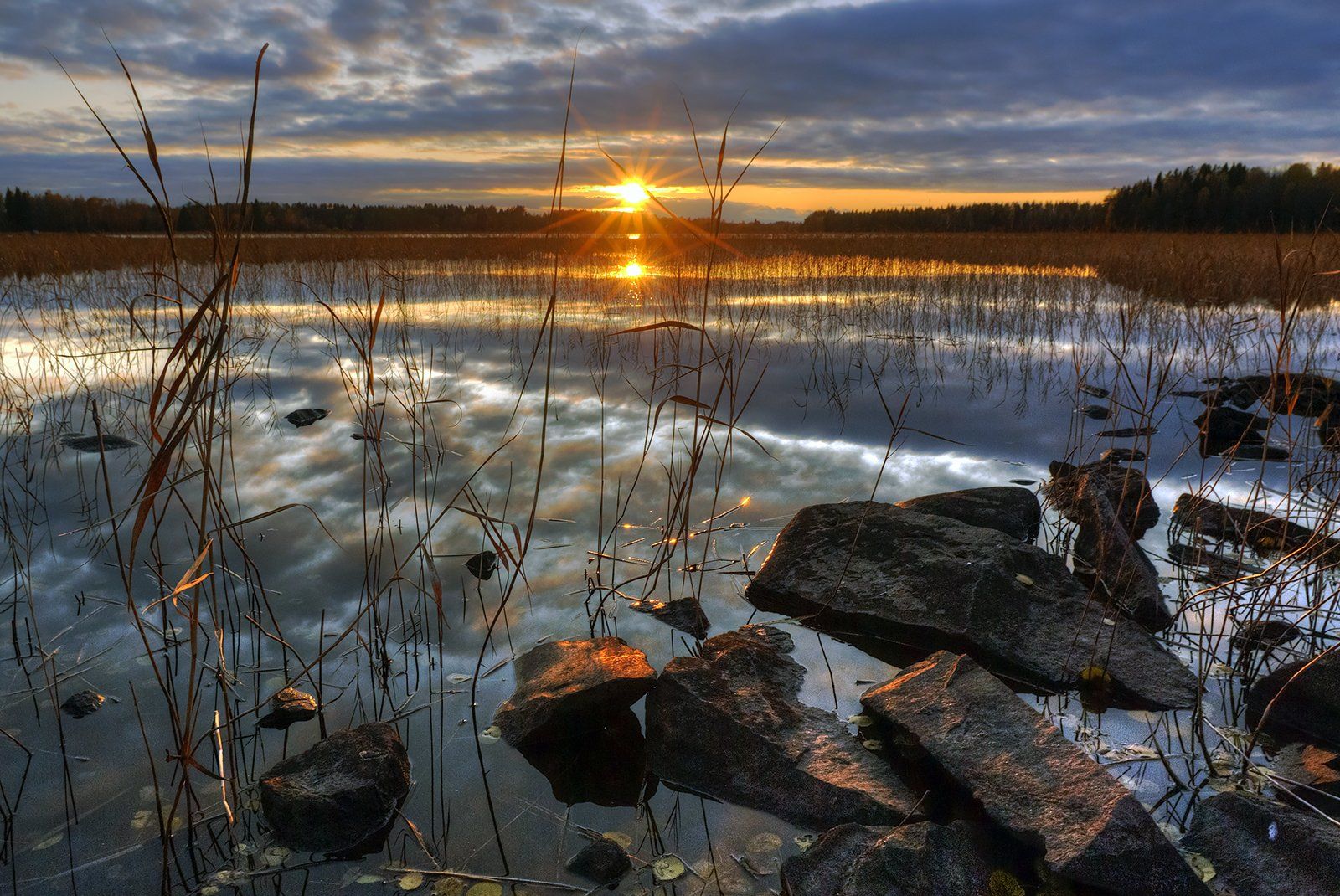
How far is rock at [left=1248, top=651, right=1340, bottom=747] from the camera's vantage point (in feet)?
7.71

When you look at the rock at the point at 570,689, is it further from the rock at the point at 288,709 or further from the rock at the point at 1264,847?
the rock at the point at 1264,847

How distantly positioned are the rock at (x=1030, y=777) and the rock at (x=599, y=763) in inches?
28.3

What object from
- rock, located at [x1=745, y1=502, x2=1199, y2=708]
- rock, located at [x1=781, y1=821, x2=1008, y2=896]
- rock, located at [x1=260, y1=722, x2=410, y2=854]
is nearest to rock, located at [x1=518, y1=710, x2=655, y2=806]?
rock, located at [x1=260, y1=722, x2=410, y2=854]

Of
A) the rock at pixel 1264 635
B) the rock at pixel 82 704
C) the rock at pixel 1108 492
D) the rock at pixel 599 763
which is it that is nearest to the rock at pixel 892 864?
the rock at pixel 599 763

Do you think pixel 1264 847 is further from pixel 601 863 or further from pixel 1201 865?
pixel 601 863

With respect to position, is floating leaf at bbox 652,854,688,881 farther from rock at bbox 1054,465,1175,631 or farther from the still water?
rock at bbox 1054,465,1175,631

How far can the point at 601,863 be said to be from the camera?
1884 mm

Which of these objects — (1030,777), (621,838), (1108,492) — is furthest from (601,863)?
(1108,492)

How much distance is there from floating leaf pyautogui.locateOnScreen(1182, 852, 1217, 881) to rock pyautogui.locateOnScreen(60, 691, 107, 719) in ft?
9.89

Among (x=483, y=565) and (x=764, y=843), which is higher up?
(x=483, y=565)

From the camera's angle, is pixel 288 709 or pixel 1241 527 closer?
pixel 288 709

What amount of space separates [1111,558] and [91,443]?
5.86m

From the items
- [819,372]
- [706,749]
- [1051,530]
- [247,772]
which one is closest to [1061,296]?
[819,372]

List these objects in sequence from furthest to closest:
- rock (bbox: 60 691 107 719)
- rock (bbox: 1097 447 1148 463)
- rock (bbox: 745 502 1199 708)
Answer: rock (bbox: 1097 447 1148 463) → rock (bbox: 745 502 1199 708) → rock (bbox: 60 691 107 719)
